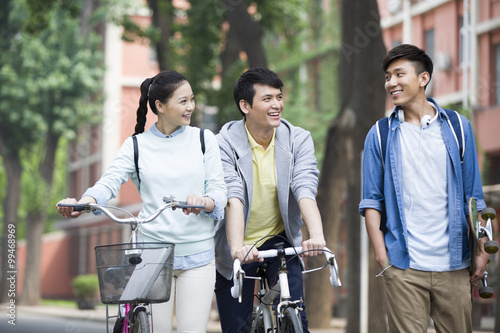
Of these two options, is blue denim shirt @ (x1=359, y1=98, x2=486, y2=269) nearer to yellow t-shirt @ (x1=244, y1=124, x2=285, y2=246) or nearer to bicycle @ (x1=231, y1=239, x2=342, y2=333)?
bicycle @ (x1=231, y1=239, x2=342, y2=333)

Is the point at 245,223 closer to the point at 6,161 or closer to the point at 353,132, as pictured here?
the point at 353,132

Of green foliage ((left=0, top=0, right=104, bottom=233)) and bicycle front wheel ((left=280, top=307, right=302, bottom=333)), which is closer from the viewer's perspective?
bicycle front wheel ((left=280, top=307, right=302, bottom=333))

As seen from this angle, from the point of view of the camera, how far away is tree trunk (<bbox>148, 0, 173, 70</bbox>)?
696 inches

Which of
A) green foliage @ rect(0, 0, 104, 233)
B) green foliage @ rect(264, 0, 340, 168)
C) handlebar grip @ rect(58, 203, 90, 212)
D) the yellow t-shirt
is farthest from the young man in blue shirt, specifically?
green foliage @ rect(0, 0, 104, 233)

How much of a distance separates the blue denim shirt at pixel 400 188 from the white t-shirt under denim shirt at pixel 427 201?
3 cm

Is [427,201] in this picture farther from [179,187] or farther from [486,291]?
[179,187]

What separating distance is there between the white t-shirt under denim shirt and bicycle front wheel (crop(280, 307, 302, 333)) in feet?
2.35

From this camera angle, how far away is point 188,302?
4668 mm

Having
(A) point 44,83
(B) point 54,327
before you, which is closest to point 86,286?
(A) point 44,83

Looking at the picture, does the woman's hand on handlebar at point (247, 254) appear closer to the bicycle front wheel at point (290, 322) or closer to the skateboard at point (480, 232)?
the bicycle front wheel at point (290, 322)

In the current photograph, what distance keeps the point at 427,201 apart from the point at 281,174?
860mm

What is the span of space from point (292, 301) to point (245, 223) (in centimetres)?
67

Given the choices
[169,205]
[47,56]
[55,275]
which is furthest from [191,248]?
[55,275]

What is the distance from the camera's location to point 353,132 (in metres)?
12.4
